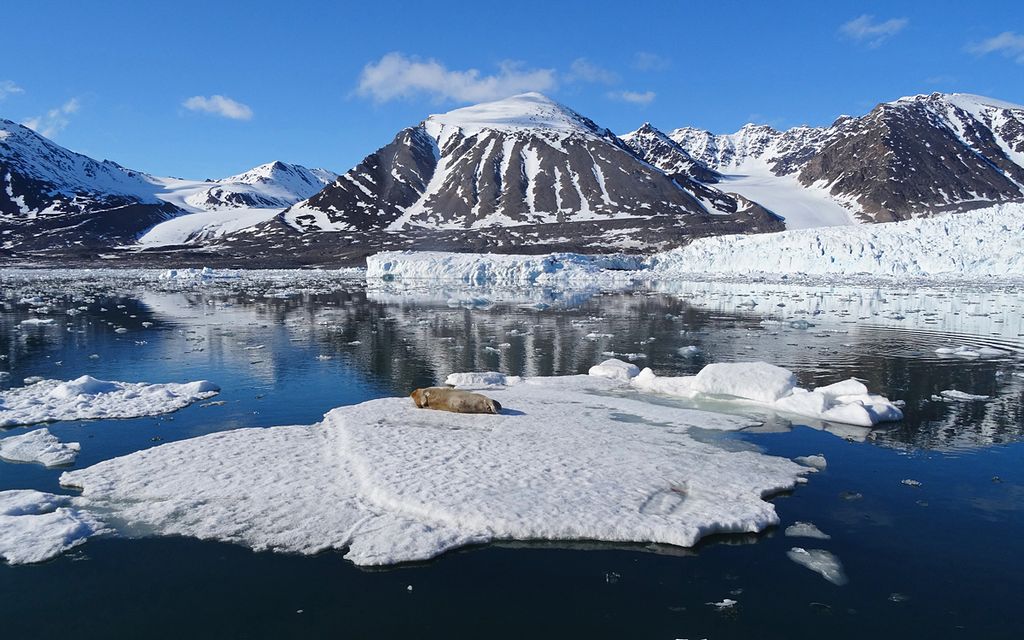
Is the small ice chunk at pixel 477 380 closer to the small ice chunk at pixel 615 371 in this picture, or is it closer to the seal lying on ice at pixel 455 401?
the seal lying on ice at pixel 455 401

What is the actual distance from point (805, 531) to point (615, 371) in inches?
381

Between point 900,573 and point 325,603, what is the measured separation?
612cm

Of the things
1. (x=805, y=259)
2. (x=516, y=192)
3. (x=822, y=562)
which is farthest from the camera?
(x=516, y=192)

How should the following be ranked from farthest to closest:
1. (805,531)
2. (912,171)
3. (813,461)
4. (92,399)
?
(912,171) < (92,399) < (813,461) < (805,531)

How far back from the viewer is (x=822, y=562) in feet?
23.9

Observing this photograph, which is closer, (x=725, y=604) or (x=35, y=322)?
(x=725, y=604)

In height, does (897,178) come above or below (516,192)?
above

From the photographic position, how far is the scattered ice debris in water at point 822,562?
6984mm

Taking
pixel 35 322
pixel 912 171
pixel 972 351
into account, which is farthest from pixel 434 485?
pixel 912 171

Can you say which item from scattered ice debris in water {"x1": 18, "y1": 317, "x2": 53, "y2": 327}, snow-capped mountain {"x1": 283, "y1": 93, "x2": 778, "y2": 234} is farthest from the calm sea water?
snow-capped mountain {"x1": 283, "y1": 93, "x2": 778, "y2": 234}

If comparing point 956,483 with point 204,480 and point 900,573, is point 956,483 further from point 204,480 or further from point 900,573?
point 204,480

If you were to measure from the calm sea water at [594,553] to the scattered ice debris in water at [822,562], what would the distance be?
121mm

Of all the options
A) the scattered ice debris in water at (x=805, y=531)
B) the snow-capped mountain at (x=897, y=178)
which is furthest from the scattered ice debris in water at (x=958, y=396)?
the snow-capped mountain at (x=897, y=178)

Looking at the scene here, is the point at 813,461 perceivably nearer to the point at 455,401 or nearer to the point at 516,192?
the point at 455,401
